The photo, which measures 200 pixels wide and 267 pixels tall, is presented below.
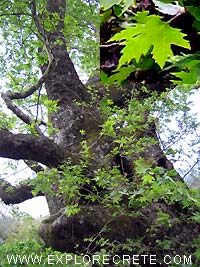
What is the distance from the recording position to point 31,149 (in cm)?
127

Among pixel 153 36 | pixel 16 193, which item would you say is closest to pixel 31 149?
pixel 16 193

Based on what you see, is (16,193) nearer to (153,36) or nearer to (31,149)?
(31,149)

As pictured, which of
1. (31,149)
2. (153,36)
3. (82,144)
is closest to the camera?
(153,36)

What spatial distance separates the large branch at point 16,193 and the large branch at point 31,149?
0.10 meters

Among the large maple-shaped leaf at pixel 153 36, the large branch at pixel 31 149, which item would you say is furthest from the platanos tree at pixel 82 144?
the large maple-shaped leaf at pixel 153 36

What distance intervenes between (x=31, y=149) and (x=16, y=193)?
16 cm

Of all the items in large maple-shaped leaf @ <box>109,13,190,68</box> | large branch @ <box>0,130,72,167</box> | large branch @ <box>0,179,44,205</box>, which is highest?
large branch @ <box>0,130,72,167</box>

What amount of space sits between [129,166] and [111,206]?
0.15 m

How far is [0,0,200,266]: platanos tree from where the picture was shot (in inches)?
47.3

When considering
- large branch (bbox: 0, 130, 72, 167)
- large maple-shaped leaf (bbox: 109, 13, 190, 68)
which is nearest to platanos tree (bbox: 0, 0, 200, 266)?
large branch (bbox: 0, 130, 72, 167)

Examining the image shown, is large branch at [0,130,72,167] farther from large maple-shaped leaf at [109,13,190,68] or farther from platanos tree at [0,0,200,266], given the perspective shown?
large maple-shaped leaf at [109,13,190,68]

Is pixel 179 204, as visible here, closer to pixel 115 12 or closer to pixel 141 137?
pixel 141 137

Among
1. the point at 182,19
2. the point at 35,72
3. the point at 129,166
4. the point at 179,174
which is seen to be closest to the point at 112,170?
the point at 129,166

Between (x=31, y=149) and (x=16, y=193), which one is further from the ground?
(x=31, y=149)
